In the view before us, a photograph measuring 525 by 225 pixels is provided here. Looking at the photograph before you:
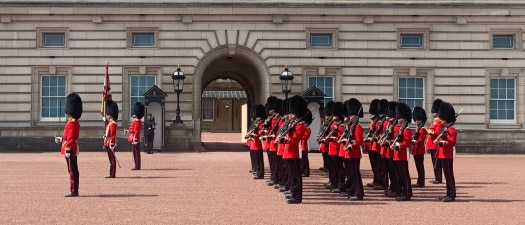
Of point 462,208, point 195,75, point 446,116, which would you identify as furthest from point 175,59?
point 462,208

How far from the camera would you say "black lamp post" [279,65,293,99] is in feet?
83.0

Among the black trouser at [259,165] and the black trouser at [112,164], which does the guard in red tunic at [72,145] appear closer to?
the black trouser at [112,164]

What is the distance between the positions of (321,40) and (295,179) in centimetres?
1506

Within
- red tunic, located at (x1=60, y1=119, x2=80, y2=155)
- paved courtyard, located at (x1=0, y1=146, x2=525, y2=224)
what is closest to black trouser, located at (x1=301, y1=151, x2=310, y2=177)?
paved courtyard, located at (x1=0, y1=146, x2=525, y2=224)

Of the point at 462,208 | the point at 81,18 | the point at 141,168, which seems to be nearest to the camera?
the point at 462,208

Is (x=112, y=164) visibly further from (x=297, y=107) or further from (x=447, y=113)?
(x=447, y=113)

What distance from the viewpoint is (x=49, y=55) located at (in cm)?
2589

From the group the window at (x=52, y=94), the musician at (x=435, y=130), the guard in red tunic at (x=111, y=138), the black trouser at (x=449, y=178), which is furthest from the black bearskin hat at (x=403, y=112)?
the window at (x=52, y=94)

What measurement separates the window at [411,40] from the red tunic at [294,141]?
50.2 feet

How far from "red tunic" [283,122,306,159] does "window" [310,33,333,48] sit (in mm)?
14638

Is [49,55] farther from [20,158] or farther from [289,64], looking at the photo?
[289,64]

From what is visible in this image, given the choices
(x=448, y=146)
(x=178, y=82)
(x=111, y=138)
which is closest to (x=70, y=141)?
(x=111, y=138)

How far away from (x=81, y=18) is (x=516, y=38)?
14.7 meters

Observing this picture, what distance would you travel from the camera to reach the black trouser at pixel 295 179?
11.6m
